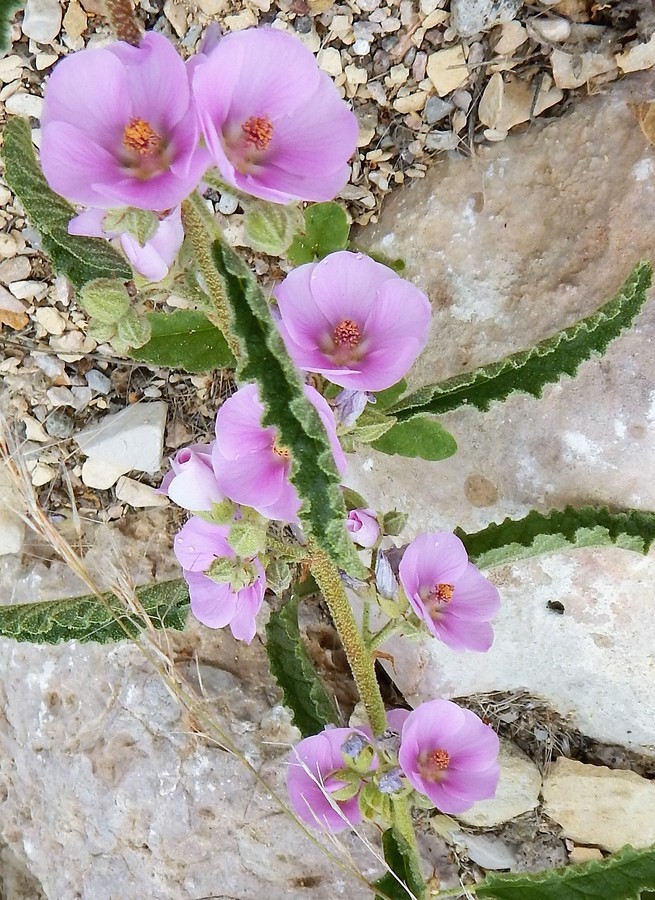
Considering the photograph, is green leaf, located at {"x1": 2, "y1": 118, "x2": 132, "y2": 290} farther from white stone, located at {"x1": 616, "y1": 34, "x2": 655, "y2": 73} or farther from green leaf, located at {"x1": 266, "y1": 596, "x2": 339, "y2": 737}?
white stone, located at {"x1": 616, "y1": 34, "x2": 655, "y2": 73}

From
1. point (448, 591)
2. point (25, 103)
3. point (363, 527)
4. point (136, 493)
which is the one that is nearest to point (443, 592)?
point (448, 591)

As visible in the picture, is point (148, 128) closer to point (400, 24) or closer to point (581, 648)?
point (400, 24)

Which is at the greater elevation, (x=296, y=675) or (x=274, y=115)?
(x=274, y=115)

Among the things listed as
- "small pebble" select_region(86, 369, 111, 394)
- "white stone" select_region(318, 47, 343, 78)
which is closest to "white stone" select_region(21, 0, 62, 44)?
"white stone" select_region(318, 47, 343, 78)

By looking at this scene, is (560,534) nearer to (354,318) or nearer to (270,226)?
(354,318)

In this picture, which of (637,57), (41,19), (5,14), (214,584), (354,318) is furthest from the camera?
(41,19)

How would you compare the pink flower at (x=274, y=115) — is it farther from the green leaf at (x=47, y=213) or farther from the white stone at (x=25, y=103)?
the white stone at (x=25, y=103)

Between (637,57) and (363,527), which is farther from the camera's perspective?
(637,57)

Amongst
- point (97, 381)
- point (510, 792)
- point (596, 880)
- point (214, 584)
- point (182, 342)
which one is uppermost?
point (182, 342)
